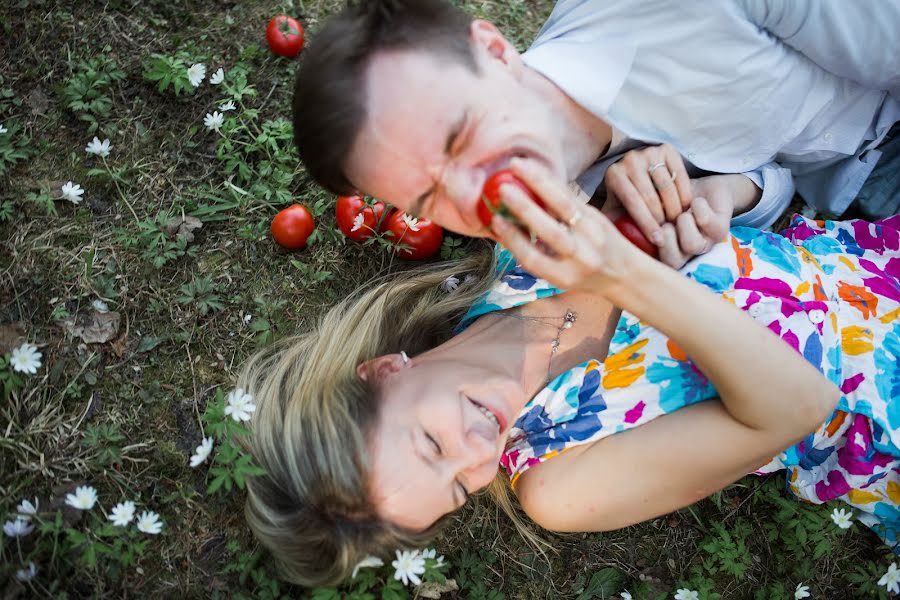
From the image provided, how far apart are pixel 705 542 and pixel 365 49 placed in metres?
2.65

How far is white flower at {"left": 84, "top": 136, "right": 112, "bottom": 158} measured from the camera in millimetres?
3713

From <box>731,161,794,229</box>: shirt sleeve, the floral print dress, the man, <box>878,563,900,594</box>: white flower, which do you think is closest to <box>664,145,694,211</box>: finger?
the man

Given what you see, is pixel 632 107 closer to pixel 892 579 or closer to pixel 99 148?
pixel 892 579

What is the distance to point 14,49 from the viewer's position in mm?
3922

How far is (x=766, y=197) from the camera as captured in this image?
134 inches

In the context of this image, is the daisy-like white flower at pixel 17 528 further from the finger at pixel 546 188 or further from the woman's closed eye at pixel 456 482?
the finger at pixel 546 188

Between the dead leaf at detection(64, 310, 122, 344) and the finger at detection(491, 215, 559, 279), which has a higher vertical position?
the finger at detection(491, 215, 559, 279)

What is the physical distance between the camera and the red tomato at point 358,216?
364 centimetres

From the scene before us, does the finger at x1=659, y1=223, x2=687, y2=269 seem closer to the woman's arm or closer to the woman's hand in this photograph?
the woman's arm

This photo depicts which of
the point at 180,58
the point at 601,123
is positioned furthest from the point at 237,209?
the point at 601,123

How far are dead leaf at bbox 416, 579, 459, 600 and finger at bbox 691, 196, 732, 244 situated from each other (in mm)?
1869

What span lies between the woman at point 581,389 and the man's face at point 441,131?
0.22 metres

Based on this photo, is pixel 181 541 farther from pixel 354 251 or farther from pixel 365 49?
pixel 365 49

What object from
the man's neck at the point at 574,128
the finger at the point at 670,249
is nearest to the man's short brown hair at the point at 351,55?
the man's neck at the point at 574,128
